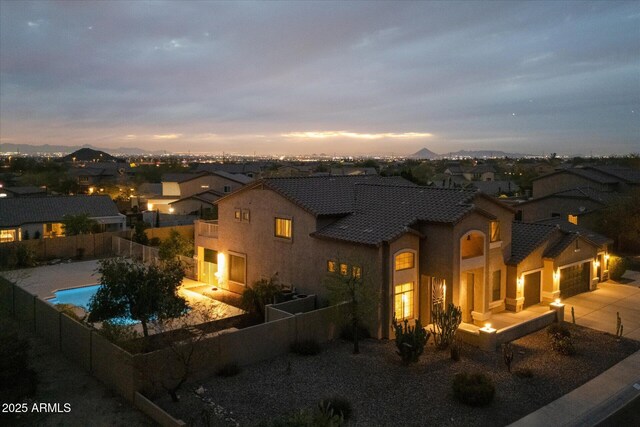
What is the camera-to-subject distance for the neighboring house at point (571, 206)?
120ft

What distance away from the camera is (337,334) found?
1864cm

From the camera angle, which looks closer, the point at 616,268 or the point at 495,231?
the point at 495,231

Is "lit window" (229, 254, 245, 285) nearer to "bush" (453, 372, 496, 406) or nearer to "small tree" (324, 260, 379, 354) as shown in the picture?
"small tree" (324, 260, 379, 354)

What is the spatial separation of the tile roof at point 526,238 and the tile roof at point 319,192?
7972 millimetres

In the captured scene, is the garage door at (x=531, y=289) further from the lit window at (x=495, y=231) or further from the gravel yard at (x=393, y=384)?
the gravel yard at (x=393, y=384)

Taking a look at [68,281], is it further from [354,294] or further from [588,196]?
[588,196]

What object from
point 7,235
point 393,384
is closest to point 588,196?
point 393,384

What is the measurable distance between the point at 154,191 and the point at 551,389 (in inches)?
2455

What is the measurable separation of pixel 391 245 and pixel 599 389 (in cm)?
800

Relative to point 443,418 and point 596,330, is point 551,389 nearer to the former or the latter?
point 443,418

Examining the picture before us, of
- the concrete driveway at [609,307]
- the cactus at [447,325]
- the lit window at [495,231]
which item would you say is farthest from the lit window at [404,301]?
the concrete driveway at [609,307]

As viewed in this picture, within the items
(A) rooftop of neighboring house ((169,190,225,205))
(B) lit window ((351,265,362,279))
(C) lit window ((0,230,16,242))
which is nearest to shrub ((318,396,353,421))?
(B) lit window ((351,265,362,279))

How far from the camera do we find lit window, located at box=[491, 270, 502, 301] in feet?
72.2

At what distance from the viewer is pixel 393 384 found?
14.7 meters
